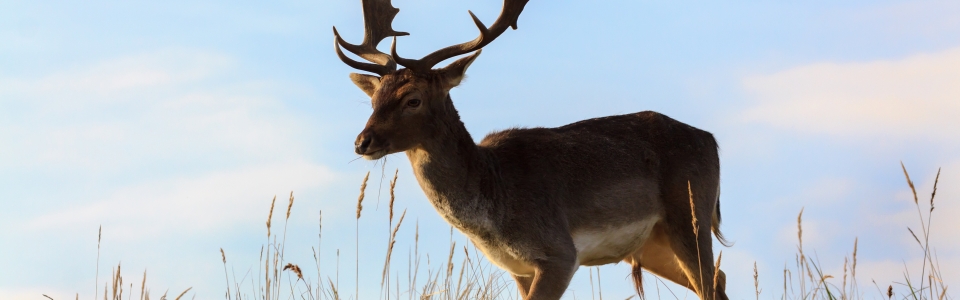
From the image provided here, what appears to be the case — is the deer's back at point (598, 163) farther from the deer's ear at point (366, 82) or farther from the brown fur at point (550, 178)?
the deer's ear at point (366, 82)

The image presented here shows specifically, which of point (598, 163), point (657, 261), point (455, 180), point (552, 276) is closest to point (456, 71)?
point (455, 180)

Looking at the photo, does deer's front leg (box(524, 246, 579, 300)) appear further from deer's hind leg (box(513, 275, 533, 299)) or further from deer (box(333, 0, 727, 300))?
deer's hind leg (box(513, 275, 533, 299))

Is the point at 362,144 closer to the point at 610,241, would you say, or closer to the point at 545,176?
the point at 545,176

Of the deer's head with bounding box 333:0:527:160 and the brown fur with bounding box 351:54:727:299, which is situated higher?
the deer's head with bounding box 333:0:527:160

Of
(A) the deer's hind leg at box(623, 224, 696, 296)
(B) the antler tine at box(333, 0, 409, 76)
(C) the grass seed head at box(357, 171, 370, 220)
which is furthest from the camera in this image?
(A) the deer's hind leg at box(623, 224, 696, 296)

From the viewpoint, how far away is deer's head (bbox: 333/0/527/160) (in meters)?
6.61

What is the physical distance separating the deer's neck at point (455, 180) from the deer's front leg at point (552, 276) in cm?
51

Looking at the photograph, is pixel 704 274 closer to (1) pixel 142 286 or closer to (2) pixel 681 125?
(2) pixel 681 125

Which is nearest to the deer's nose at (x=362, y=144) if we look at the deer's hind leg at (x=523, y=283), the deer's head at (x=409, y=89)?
the deer's head at (x=409, y=89)

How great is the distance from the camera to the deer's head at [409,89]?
260 inches

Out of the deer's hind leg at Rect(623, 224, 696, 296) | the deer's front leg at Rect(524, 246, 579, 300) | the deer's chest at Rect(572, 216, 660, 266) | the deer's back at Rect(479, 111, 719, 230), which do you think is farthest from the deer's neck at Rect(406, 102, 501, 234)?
the deer's hind leg at Rect(623, 224, 696, 296)

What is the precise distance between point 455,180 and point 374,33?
2231 mm

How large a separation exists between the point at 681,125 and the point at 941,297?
3012 millimetres

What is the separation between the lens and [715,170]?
8422 mm
